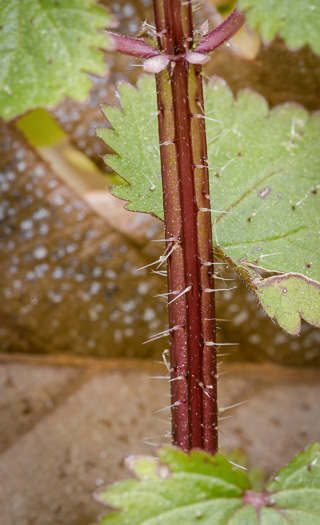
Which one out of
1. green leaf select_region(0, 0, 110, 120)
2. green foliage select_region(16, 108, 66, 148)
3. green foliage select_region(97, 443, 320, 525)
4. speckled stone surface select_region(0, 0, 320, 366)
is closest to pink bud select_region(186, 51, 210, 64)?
green leaf select_region(0, 0, 110, 120)

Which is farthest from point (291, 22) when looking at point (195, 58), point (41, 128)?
point (41, 128)

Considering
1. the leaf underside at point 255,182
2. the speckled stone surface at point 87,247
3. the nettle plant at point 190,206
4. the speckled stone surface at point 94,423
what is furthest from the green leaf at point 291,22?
the speckled stone surface at point 94,423

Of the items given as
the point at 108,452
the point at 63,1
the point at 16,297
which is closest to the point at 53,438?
the point at 108,452

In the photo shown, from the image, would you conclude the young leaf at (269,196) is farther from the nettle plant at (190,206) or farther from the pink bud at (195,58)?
the pink bud at (195,58)

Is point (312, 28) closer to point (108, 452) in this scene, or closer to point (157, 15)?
point (157, 15)

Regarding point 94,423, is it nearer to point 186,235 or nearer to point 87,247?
point 87,247

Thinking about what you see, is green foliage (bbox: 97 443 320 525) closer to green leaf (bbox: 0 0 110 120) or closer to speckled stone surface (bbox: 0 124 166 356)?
green leaf (bbox: 0 0 110 120)
